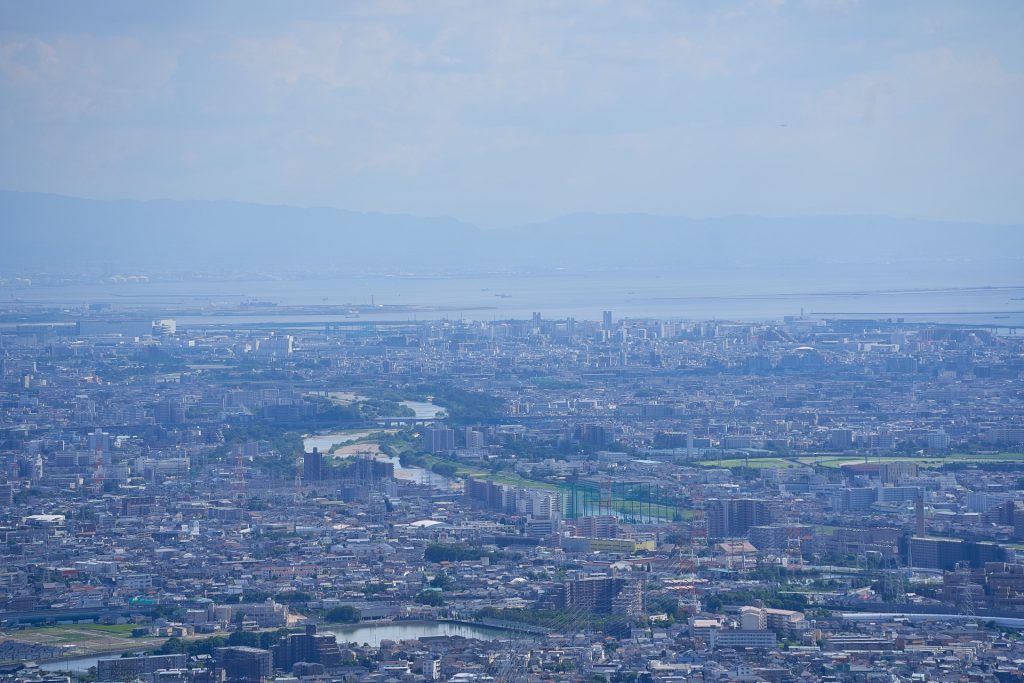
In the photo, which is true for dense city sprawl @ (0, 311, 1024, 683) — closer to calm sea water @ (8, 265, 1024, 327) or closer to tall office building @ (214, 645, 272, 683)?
tall office building @ (214, 645, 272, 683)

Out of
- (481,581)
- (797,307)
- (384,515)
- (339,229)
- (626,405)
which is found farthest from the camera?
(339,229)

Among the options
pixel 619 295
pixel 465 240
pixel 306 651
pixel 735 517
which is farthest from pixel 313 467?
pixel 465 240

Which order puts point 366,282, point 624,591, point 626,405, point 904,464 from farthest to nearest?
point 366,282, point 626,405, point 904,464, point 624,591

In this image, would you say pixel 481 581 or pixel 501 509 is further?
pixel 501 509

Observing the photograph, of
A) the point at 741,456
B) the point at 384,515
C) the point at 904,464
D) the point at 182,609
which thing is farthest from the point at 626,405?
the point at 182,609

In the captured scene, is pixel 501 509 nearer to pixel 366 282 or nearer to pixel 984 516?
pixel 984 516

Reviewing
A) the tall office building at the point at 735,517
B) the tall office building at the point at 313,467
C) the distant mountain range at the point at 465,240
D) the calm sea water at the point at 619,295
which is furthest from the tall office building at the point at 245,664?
the distant mountain range at the point at 465,240

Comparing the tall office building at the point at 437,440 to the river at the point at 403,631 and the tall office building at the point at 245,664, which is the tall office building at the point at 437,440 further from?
the tall office building at the point at 245,664
